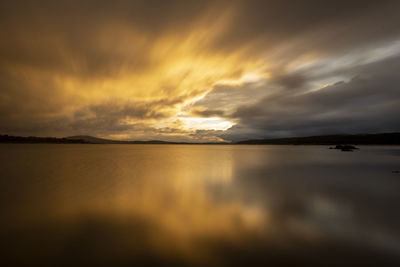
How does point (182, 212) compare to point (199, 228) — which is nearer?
point (199, 228)

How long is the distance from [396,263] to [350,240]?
111 cm

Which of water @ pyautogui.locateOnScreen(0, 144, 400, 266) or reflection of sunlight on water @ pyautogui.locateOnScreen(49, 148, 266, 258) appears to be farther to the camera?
reflection of sunlight on water @ pyautogui.locateOnScreen(49, 148, 266, 258)

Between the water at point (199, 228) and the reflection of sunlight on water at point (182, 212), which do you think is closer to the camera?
the water at point (199, 228)

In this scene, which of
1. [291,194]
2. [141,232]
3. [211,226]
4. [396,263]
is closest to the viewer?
[396,263]

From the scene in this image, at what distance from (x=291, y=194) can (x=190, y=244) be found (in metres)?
8.33

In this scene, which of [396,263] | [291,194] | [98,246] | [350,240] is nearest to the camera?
[396,263]

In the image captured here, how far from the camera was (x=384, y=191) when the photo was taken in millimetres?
11586

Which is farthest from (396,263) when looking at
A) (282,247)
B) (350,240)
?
(282,247)

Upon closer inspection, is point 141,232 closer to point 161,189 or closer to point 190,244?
point 190,244

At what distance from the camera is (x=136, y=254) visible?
482cm

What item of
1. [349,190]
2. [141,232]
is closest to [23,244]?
[141,232]

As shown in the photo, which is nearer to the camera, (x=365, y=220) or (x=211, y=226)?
(x=211, y=226)

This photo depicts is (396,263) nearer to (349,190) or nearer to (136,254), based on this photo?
(136,254)

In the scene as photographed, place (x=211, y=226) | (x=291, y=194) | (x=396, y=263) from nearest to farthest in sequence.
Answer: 1. (x=396, y=263)
2. (x=211, y=226)
3. (x=291, y=194)
